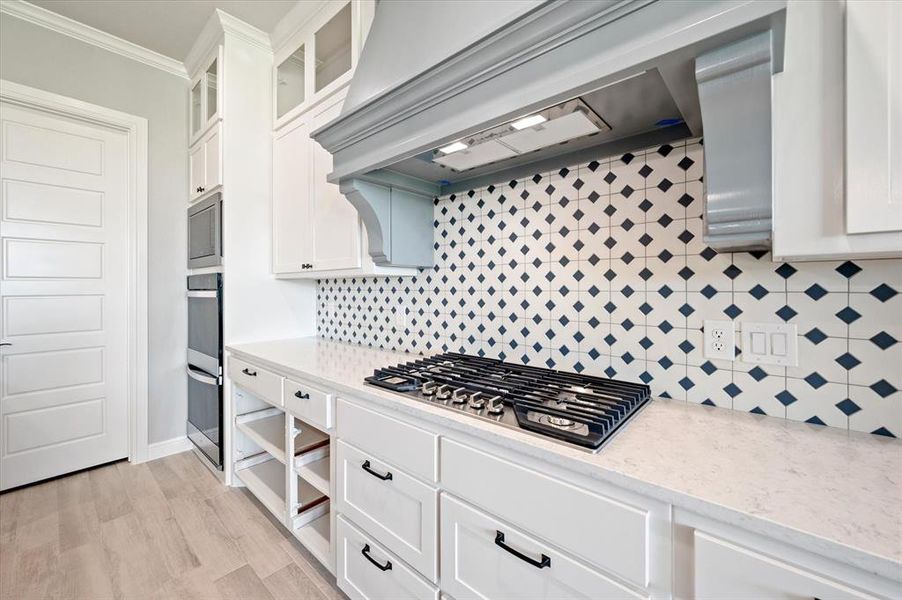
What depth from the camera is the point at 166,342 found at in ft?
9.43

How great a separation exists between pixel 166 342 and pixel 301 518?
1900 millimetres

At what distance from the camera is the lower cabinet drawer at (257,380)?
1.87m

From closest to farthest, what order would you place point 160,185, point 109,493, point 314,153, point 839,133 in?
point 839,133 → point 314,153 → point 109,493 → point 160,185

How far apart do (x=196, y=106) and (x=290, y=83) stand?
3.15 ft

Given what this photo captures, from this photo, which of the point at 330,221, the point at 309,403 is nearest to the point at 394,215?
the point at 330,221

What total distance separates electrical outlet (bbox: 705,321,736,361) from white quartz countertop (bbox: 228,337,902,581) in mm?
158

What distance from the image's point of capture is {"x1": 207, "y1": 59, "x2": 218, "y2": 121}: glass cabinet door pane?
8.49 feet

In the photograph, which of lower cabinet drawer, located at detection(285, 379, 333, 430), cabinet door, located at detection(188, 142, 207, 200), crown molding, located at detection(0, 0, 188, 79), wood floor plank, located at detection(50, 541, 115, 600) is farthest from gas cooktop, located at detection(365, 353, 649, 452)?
crown molding, located at detection(0, 0, 188, 79)

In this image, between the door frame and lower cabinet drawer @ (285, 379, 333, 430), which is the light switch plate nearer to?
lower cabinet drawer @ (285, 379, 333, 430)

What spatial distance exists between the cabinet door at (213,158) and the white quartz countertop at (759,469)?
6.97 feet

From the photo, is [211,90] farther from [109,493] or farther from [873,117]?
[873,117]

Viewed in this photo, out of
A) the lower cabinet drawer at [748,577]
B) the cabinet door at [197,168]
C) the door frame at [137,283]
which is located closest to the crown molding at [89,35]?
the door frame at [137,283]

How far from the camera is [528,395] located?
115 cm

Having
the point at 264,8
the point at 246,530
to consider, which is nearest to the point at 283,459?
the point at 246,530
